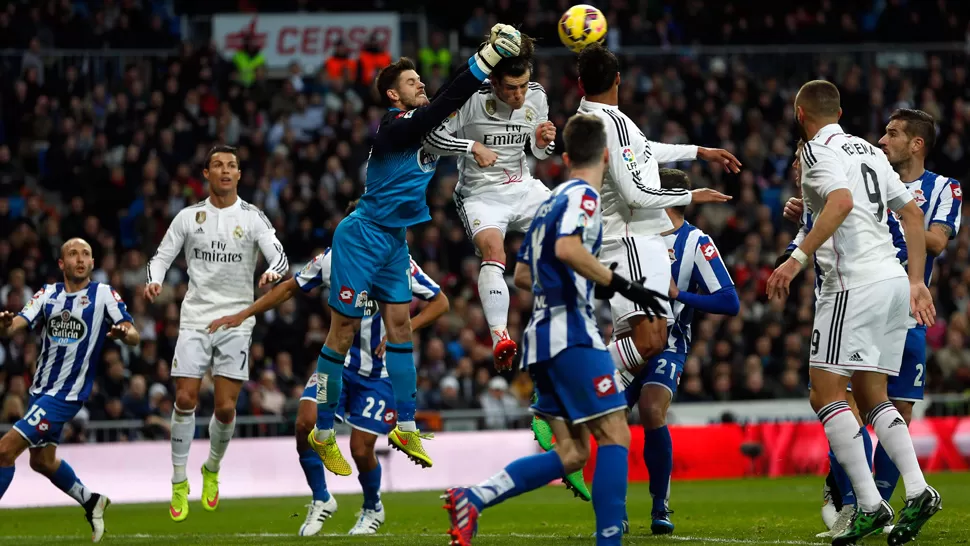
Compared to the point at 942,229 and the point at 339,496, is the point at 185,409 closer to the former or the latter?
the point at 339,496

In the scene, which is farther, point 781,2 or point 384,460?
point 781,2

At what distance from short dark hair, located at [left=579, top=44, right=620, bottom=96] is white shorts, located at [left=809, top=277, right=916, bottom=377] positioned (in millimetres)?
2125

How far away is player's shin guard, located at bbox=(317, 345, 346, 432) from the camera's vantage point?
10.3 meters

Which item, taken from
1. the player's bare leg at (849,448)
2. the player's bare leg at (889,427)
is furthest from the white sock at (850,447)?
the player's bare leg at (889,427)

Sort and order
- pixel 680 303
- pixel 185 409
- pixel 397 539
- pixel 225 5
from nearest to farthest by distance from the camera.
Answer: pixel 397 539 → pixel 680 303 → pixel 185 409 → pixel 225 5

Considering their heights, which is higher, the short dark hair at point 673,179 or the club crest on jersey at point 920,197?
the short dark hair at point 673,179

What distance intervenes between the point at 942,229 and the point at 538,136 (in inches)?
120

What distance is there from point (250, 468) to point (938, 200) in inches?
408

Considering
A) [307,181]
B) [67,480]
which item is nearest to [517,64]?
[67,480]

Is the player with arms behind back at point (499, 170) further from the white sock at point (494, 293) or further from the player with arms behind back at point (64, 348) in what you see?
the player with arms behind back at point (64, 348)

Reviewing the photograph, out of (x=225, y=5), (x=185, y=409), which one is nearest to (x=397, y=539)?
(x=185, y=409)

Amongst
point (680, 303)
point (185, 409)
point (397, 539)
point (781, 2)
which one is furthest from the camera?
point (781, 2)

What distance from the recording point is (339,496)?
1675cm

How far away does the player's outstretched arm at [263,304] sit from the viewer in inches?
445
